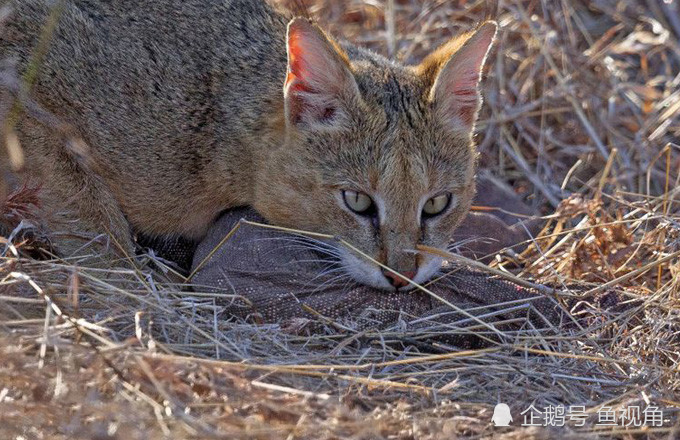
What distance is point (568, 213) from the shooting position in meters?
5.71

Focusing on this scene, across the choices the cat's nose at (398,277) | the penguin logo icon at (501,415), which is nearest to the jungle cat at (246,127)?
the cat's nose at (398,277)

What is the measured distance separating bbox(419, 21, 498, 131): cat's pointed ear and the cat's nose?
0.86m

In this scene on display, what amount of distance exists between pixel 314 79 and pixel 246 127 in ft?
2.00

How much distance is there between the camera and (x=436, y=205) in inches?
185

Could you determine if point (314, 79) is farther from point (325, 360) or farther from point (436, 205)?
point (325, 360)

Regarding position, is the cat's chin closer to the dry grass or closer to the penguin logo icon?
the dry grass

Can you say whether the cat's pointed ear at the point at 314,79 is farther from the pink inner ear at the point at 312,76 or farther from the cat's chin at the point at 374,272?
the cat's chin at the point at 374,272

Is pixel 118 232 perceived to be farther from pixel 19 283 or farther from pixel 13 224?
pixel 19 283

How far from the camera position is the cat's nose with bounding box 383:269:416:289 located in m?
4.41

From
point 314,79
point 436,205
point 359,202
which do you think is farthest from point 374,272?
point 314,79

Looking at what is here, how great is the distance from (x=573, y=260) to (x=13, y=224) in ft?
10.1

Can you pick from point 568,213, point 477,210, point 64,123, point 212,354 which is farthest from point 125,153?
point 568,213

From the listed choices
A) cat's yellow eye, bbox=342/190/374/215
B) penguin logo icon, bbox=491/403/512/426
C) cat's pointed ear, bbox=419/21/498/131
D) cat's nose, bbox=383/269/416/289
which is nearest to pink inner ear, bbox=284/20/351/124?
cat's yellow eye, bbox=342/190/374/215

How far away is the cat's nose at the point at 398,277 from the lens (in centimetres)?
441
